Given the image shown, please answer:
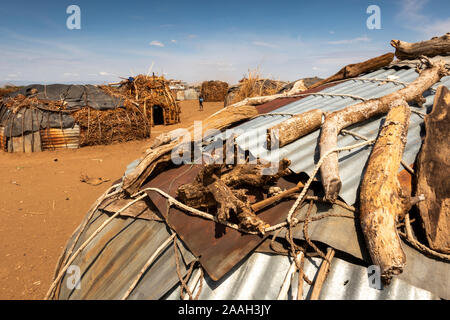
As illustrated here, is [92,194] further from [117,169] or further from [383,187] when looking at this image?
[383,187]

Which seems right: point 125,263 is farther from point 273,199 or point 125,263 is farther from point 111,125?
point 111,125

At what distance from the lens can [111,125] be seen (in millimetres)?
13375

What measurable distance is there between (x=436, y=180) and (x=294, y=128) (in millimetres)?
1435

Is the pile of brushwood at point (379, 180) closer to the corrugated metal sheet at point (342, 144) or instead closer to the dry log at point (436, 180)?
the dry log at point (436, 180)

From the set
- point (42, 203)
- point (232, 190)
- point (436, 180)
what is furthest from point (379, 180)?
point (42, 203)

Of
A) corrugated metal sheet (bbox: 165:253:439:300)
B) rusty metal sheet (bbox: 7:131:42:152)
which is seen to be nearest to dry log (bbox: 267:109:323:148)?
corrugated metal sheet (bbox: 165:253:439:300)

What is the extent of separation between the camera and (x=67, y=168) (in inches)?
409

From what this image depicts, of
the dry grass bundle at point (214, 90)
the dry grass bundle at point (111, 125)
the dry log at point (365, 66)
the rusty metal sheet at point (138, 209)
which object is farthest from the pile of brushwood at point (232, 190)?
the dry grass bundle at point (214, 90)

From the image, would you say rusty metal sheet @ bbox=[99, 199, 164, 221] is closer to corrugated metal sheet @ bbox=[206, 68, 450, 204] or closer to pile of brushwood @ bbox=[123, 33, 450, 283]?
pile of brushwood @ bbox=[123, 33, 450, 283]

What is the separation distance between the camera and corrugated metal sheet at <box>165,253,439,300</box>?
1.64 metres

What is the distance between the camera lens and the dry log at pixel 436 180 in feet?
5.93

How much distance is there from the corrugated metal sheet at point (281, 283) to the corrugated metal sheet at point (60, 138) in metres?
13.0
